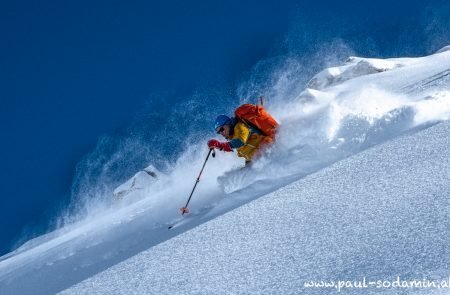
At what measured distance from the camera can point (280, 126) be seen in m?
9.13

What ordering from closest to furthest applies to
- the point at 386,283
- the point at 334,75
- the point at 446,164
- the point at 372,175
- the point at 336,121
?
the point at 386,283
the point at 446,164
the point at 372,175
the point at 336,121
the point at 334,75

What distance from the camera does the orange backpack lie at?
9.02 meters

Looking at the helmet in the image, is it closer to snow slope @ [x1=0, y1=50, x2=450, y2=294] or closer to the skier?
the skier

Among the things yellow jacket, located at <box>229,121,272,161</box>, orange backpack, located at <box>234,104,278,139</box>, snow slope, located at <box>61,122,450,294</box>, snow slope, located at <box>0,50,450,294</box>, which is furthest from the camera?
orange backpack, located at <box>234,104,278,139</box>

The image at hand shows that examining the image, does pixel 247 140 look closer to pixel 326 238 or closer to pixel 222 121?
pixel 222 121

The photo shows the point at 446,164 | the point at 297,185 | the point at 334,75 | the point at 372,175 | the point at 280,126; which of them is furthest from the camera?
the point at 334,75

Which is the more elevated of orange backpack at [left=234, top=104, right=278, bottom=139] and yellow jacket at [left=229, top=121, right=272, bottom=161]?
orange backpack at [left=234, top=104, right=278, bottom=139]

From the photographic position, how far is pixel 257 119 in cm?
909

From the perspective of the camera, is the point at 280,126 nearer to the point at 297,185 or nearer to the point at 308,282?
the point at 297,185

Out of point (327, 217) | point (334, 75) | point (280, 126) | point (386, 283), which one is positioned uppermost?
point (334, 75)

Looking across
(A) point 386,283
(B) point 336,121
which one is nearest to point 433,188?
(A) point 386,283

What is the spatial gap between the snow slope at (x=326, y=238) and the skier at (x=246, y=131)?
316cm

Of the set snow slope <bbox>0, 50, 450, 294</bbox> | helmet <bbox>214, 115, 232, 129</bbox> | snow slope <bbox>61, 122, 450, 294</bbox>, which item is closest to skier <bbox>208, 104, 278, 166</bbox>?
helmet <bbox>214, 115, 232, 129</bbox>

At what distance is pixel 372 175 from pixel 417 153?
595mm
